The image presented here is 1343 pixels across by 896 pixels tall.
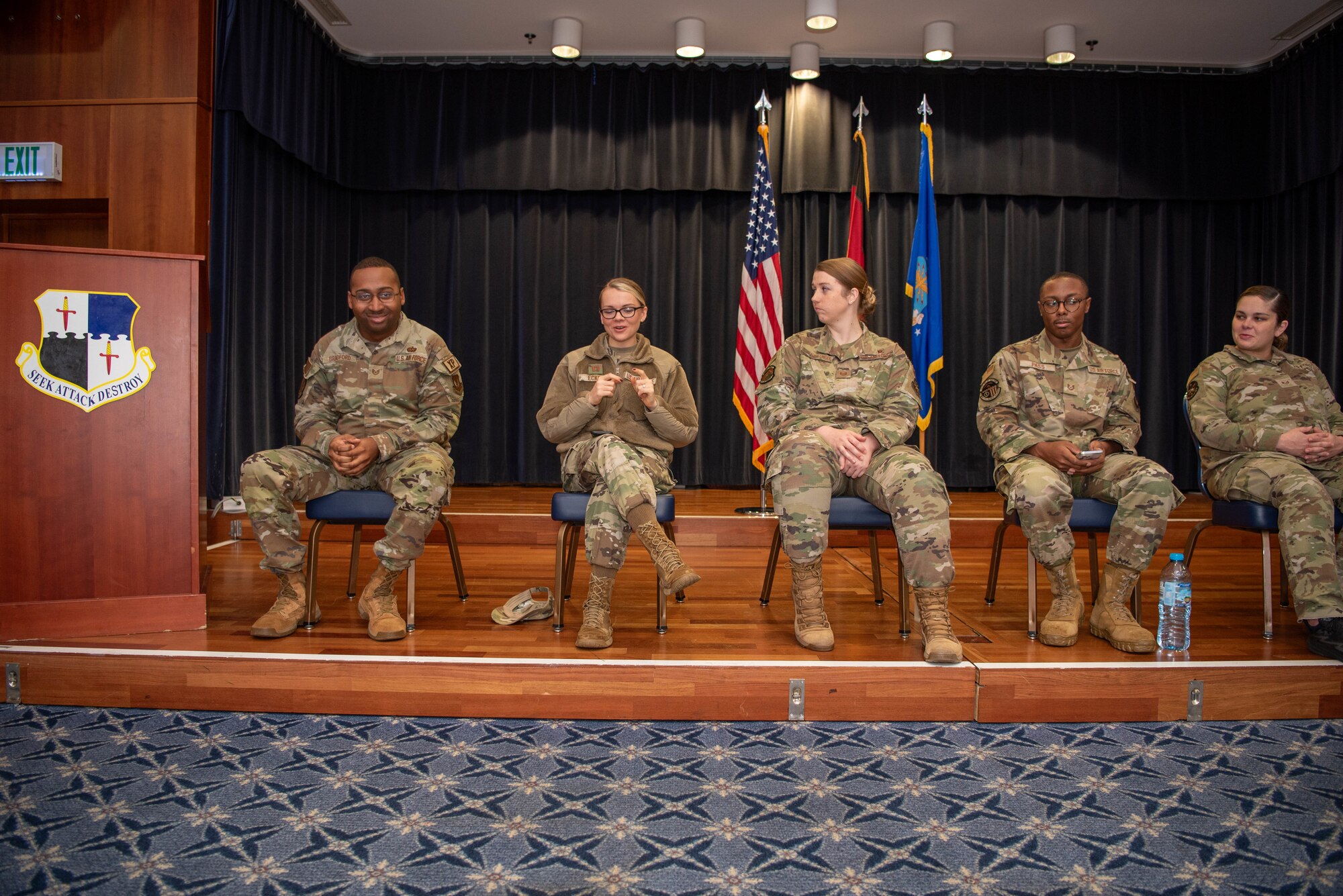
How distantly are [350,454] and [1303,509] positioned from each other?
9.46 feet

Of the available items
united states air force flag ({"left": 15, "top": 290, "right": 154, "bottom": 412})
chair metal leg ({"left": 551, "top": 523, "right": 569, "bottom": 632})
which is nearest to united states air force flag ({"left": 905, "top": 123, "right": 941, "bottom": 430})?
chair metal leg ({"left": 551, "top": 523, "right": 569, "bottom": 632})

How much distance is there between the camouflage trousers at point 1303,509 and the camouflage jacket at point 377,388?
2576 millimetres

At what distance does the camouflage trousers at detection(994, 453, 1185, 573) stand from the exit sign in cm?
444

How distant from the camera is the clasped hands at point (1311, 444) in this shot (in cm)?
276

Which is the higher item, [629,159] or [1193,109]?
[1193,109]

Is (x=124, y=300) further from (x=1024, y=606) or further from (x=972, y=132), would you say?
(x=972, y=132)

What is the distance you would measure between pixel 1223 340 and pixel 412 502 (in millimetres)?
6444

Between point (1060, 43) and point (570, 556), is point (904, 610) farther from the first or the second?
point (1060, 43)

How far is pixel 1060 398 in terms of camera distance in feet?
9.53

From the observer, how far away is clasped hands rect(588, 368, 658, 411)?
263 cm

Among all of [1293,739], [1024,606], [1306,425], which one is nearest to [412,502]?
[1024,606]

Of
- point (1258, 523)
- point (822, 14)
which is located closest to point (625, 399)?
point (1258, 523)

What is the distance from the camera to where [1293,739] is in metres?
2.17

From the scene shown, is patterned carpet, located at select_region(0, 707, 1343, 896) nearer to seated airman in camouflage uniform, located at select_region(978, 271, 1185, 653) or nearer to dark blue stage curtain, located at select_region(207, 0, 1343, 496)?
seated airman in camouflage uniform, located at select_region(978, 271, 1185, 653)
